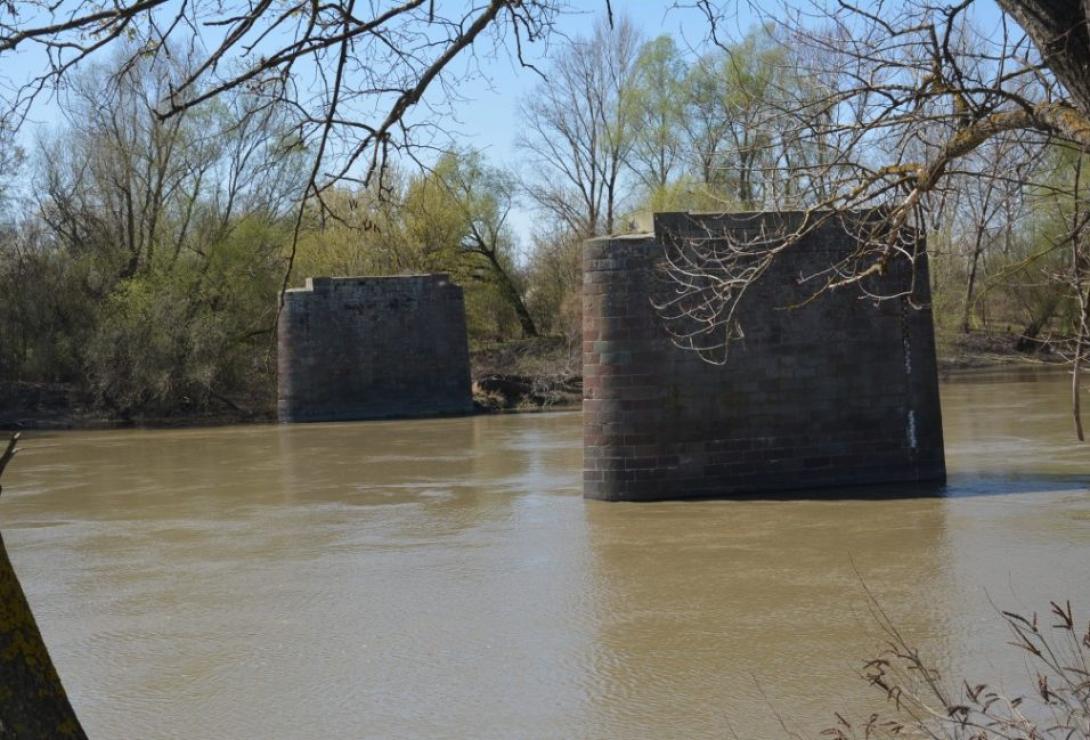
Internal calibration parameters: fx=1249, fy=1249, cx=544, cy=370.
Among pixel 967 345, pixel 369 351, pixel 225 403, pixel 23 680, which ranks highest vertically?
pixel 369 351

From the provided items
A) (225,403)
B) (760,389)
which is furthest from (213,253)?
(760,389)

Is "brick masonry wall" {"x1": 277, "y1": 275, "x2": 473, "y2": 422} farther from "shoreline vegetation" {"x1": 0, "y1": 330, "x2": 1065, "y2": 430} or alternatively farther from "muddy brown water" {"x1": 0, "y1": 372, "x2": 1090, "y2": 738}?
"muddy brown water" {"x1": 0, "y1": 372, "x2": 1090, "y2": 738}

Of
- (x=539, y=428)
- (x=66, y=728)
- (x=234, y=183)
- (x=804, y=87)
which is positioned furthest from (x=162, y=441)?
(x=66, y=728)

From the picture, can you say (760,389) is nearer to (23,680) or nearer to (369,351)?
(23,680)

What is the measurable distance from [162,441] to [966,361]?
2239 centimetres

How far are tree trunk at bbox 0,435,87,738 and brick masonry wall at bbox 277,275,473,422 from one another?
24.3 meters

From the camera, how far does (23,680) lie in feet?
9.32

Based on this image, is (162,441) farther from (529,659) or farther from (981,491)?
(529,659)

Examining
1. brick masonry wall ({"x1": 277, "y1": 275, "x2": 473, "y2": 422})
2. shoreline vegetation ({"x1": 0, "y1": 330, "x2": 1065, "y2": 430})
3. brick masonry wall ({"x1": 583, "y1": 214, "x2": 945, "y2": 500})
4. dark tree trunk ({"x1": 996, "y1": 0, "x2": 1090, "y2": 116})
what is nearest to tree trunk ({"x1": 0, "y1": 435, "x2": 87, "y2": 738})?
dark tree trunk ({"x1": 996, "y1": 0, "x2": 1090, "y2": 116})

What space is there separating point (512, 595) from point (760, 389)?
4831mm

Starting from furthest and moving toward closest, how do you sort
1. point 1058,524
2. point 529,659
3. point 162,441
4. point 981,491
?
point 162,441 < point 981,491 < point 1058,524 < point 529,659

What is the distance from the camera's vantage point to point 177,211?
110 feet

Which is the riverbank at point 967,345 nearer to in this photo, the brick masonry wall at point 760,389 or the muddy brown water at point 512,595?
the muddy brown water at point 512,595

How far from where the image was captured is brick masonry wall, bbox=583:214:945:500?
1266 centimetres
